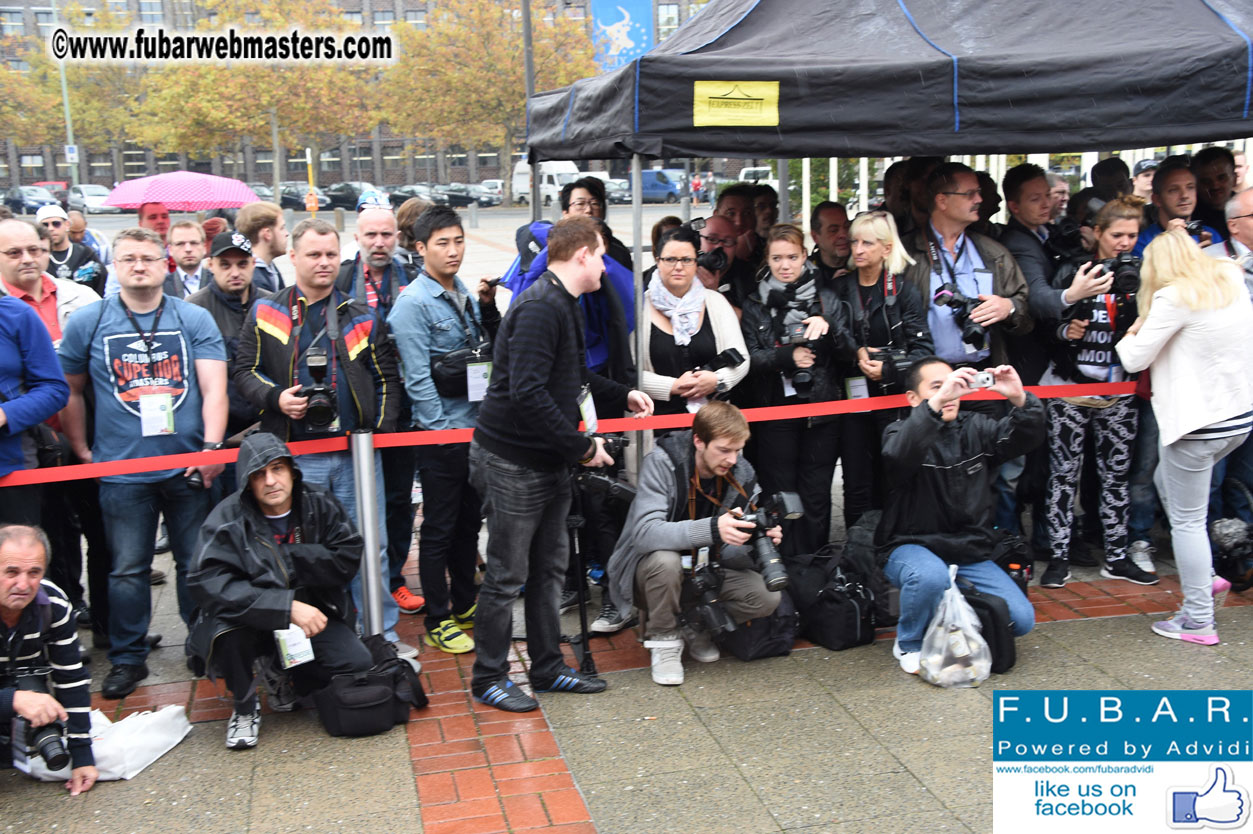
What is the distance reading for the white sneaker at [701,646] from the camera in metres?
4.97

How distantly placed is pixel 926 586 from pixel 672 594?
1.02m

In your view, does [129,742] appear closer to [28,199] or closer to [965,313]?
[965,313]

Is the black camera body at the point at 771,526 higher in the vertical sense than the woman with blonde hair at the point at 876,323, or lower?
lower

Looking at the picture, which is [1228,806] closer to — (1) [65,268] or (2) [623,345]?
(2) [623,345]

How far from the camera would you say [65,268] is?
26.7 ft

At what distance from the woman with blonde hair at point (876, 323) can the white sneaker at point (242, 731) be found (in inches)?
115

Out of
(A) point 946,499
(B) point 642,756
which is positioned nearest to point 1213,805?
(B) point 642,756

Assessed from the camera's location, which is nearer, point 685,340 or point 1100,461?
point 685,340

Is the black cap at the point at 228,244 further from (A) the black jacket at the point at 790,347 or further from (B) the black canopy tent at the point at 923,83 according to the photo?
(A) the black jacket at the point at 790,347

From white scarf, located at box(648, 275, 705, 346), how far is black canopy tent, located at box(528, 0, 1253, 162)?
661 millimetres

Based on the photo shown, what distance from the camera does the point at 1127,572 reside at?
228 inches

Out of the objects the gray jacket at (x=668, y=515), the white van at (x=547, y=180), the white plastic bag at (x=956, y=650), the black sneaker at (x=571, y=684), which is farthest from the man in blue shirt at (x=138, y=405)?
the white van at (x=547, y=180)

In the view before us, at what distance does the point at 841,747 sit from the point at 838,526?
2.65 meters

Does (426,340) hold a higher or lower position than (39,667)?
higher
